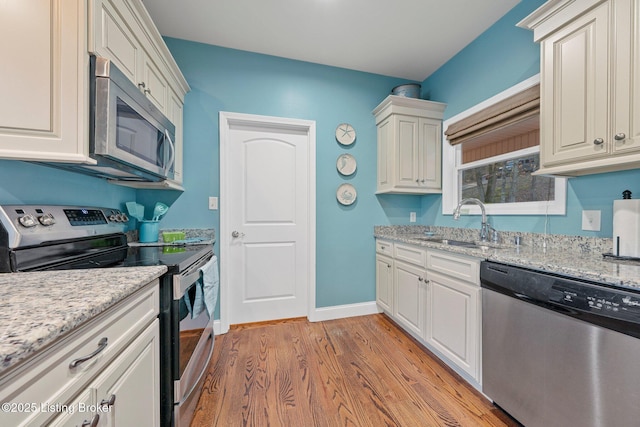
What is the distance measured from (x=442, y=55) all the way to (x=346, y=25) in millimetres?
1099

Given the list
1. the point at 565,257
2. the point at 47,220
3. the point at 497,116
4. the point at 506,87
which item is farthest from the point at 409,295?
the point at 47,220

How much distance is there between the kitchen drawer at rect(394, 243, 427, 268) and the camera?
2.01m

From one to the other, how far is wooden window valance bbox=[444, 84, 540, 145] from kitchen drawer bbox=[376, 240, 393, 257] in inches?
47.7

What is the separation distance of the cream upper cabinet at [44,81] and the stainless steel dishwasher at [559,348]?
2.12 metres

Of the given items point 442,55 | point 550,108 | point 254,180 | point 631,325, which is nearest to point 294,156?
point 254,180

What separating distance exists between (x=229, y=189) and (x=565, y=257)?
8.29 feet

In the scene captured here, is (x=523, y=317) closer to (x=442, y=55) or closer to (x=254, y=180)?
(x=254, y=180)

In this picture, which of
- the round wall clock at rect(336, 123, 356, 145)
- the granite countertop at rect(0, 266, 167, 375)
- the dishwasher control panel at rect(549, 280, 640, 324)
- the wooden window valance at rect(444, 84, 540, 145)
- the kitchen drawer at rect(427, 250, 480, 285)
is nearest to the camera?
the granite countertop at rect(0, 266, 167, 375)

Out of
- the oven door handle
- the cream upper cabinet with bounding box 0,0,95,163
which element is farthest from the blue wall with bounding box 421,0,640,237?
the cream upper cabinet with bounding box 0,0,95,163

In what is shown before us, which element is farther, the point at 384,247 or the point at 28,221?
the point at 384,247

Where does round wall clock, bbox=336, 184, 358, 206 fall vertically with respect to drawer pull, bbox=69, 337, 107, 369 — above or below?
above

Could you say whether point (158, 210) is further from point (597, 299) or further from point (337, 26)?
point (597, 299)

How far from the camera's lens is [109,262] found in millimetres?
1262

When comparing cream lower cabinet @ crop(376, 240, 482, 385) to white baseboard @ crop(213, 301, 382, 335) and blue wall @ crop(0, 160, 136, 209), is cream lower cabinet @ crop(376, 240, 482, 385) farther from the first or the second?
blue wall @ crop(0, 160, 136, 209)
